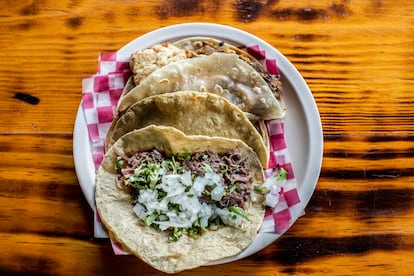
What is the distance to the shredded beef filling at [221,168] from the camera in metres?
2.30

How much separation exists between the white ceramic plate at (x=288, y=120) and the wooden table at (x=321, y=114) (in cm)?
20

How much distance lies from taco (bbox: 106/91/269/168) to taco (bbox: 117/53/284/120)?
84 mm

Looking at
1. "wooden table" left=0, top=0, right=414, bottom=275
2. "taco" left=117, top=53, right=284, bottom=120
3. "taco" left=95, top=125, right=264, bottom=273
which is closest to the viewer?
"taco" left=95, top=125, right=264, bottom=273

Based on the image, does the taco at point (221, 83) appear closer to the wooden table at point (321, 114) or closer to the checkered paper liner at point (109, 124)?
the checkered paper liner at point (109, 124)

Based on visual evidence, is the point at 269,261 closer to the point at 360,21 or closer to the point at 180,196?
the point at 180,196

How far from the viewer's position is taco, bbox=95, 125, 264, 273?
2268 millimetres

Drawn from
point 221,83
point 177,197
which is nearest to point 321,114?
point 221,83

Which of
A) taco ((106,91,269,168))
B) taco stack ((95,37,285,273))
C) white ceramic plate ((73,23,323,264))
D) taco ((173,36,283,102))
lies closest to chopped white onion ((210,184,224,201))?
taco stack ((95,37,285,273))

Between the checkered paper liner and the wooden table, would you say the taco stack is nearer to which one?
the checkered paper liner

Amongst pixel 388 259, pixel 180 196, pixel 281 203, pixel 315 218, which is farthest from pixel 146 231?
pixel 388 259

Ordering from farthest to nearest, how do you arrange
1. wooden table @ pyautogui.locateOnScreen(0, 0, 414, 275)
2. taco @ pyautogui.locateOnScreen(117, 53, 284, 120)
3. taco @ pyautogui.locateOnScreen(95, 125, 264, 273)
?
wooden table @ pyautogui.locateOnScreen(0, 0, 414, 275) < taco @ pyautogui.locateOnScreen(117, 53, 284, 120) < taco @ pyautogui.locateOnScreen(95, 125, 264, 273)

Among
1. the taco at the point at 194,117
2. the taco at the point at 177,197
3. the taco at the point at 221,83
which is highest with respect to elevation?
the taco at the point at 221,83

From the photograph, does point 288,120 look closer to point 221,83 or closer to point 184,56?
point 221,83

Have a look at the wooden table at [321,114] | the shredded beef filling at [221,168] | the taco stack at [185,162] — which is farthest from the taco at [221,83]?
the wooden table at [321,114]
